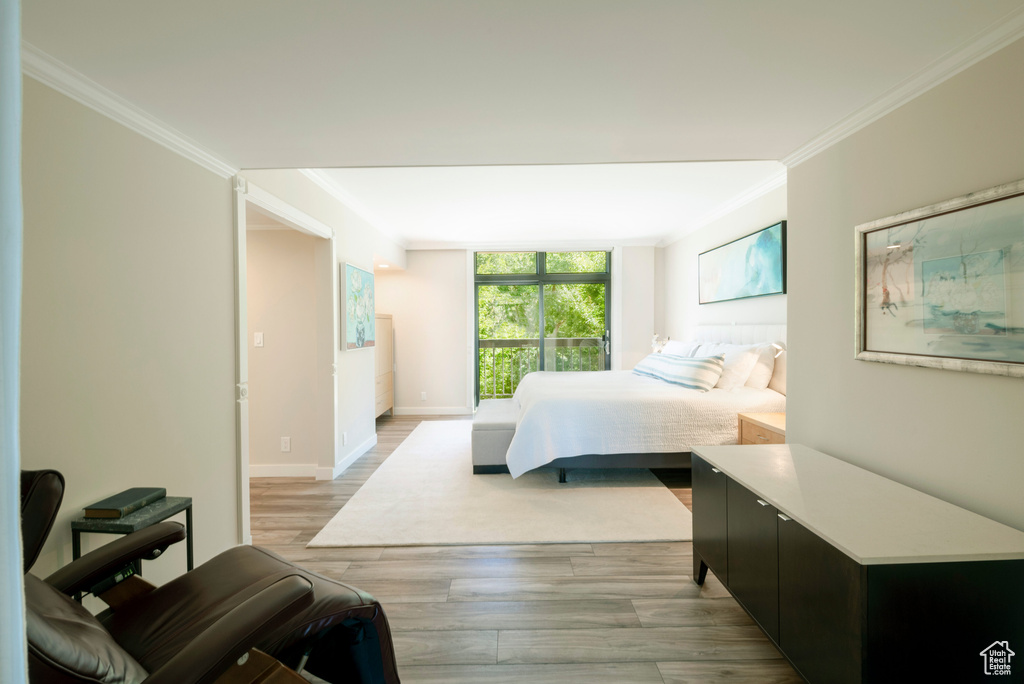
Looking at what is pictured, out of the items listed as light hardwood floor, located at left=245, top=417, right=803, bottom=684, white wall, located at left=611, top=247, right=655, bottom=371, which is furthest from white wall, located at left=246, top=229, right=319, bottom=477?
white wall, located at left=611, top=247, right=655, bottom=371

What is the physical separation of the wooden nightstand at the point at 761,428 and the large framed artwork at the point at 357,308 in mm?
3227

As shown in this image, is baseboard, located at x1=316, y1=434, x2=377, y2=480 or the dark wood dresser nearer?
the dark wood dresser

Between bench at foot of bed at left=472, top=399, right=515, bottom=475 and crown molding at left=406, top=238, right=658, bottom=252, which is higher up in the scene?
crown molding at left=406, top=238, right=658, bottom=252

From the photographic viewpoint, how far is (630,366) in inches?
265

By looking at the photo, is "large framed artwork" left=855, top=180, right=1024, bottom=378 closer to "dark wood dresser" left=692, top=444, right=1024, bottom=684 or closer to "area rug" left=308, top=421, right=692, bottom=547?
"dark wood dresser" left=692, top=444, right=1024, bottom=684

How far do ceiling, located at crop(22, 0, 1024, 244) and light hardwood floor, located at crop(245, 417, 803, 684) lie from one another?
2097 mm

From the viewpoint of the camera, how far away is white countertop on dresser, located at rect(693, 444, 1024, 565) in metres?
1.27

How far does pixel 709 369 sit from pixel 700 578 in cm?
204

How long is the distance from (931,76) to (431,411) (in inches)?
239

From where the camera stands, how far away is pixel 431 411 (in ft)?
22.6

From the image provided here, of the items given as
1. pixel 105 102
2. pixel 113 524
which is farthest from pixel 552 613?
pixel 105 102

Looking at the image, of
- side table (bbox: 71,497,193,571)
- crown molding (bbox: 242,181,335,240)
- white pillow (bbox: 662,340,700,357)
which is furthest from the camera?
white pillow (bbox: 662,340,700,357)

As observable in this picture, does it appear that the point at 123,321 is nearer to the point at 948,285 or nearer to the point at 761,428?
the point at 948,285

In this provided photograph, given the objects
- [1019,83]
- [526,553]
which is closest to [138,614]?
[526,553]
